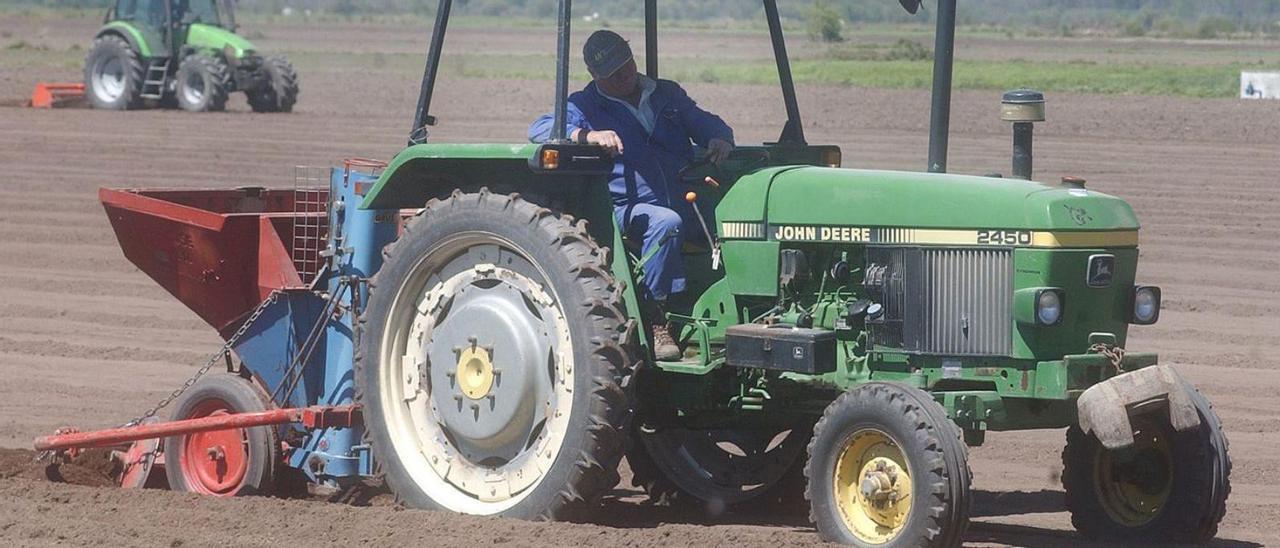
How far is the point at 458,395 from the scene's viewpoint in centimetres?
679

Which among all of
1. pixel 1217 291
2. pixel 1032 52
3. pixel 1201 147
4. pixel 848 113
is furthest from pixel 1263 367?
pixel 1032 52

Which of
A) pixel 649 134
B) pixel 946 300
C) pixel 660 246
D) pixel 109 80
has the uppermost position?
pixel 109 80

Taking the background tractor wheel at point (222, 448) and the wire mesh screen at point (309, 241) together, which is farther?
the wire mesh screen at point (309, 241)

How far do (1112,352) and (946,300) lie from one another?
1.77 feet

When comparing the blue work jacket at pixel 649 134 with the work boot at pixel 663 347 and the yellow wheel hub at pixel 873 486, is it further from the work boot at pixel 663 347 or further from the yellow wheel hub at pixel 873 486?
the yellow wheel hub at pixel 873 486

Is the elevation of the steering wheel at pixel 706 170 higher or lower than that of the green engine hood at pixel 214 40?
lower

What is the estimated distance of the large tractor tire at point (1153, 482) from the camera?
6203 millimetres

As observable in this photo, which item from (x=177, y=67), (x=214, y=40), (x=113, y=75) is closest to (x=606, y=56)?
(x=214, y=40)

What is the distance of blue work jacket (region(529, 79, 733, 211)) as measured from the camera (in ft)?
22.3

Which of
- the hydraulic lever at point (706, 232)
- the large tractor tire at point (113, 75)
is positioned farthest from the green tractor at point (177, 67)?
the hydraulic lever at point (706, 232)

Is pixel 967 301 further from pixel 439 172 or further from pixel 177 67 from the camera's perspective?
pixel 177 67

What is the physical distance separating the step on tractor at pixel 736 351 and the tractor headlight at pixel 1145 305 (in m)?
0.01

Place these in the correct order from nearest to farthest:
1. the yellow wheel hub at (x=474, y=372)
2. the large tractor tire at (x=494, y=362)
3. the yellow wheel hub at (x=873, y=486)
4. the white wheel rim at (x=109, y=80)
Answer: the yellow wheel hub at (x=873, y=486) < the large tractor tire at (x=494, y=362) < the yellow wheel hub at (x=474, y=372) < the white wheel rim at (x=109, y=80)

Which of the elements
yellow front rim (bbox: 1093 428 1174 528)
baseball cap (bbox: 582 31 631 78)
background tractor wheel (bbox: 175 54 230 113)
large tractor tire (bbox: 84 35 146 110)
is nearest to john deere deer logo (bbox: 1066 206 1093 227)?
yellow front rim (bbox: 1093 428 1174 528)
